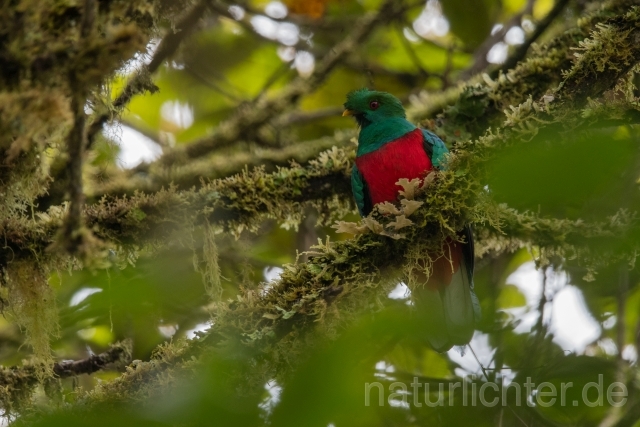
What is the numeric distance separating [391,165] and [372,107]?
798mm

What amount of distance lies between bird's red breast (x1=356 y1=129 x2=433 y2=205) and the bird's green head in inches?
20.5

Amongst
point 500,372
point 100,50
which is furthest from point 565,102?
point 100,50

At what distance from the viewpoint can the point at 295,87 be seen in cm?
582

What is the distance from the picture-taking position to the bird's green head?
4812 mm

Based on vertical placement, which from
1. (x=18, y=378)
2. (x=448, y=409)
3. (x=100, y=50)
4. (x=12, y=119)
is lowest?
(x=448, y=409)

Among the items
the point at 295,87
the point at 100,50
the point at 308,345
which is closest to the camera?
the point at 100,50

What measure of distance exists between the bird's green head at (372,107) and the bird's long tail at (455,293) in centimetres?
119

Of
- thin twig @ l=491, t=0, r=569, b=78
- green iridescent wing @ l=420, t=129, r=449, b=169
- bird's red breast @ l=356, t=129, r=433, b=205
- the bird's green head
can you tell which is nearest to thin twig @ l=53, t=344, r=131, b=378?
bird's red breast @ l=356, t=129, r=433, b=205

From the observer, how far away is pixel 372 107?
4.88 meters

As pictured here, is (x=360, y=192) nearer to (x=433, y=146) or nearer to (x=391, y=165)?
(x=391, y=165)

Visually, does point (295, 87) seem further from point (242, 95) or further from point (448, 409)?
point (448, 409)

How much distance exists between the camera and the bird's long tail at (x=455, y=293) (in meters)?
3.84

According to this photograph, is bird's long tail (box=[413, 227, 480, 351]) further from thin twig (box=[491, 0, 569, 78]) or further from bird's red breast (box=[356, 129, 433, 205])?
thin twig (box=[491, 0, 569, 78])

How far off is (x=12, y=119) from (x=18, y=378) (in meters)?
2.20
